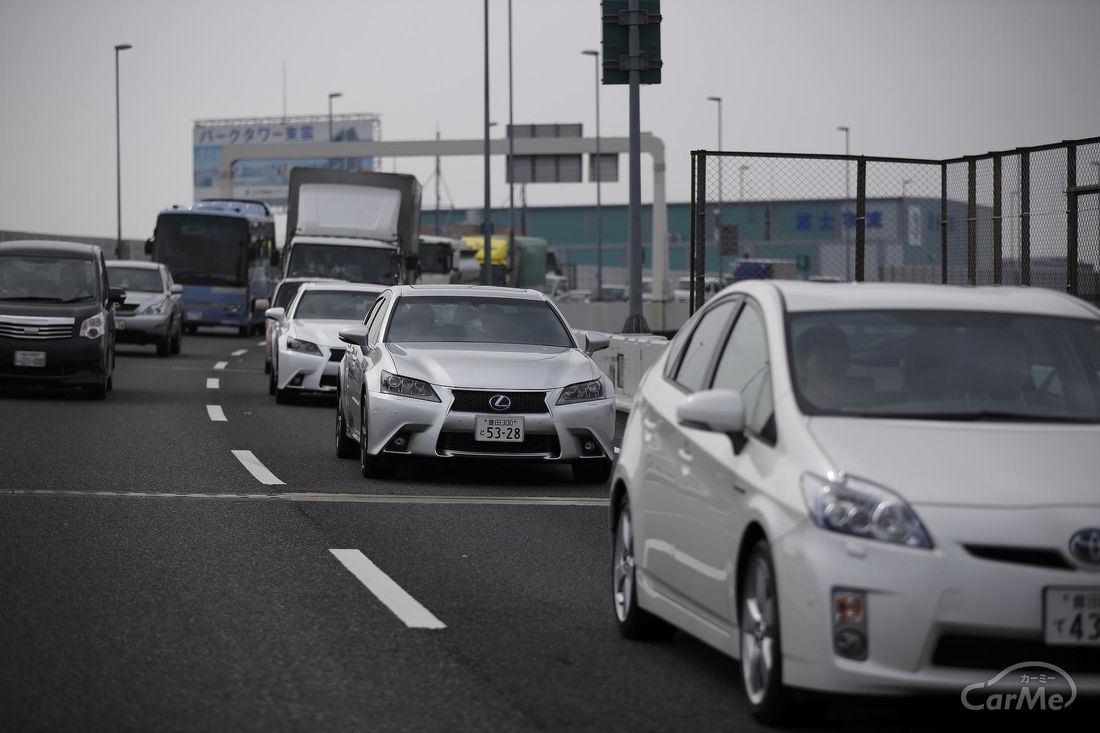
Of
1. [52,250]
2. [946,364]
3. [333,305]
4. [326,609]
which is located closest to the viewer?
[946,364]

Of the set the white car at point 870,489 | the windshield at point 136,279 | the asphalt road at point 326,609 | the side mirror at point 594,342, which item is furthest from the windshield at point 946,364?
the windshield at point 136,279

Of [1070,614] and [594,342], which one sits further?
[594,342]

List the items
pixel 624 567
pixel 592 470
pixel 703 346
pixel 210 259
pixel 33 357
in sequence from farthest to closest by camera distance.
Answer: pixel 210 259 → pixel 33 357 → pixel 592 470 → pixel 624 567 → pixel 703 346

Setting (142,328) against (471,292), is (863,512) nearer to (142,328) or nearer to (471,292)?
(471,292)

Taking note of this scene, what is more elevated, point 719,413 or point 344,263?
point 344,263

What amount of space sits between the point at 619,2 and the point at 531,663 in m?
17.8

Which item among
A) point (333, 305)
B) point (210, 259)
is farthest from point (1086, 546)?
point (210, 259)

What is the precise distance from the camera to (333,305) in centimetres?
2303

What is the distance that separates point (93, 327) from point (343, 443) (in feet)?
24.2

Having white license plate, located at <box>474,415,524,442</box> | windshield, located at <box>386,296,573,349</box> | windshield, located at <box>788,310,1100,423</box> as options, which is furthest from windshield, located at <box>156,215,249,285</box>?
windshield, located at <box>788,310,1100,423</box>

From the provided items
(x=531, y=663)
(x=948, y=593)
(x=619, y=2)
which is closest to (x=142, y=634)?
(x=531, y=663)

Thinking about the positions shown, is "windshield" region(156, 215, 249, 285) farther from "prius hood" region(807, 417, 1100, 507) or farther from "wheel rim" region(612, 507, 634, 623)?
"prius hood" region(807, 417, 1100, 507)

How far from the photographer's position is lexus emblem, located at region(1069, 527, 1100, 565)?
5.20 meters

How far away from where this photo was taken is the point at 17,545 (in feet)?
31.8
